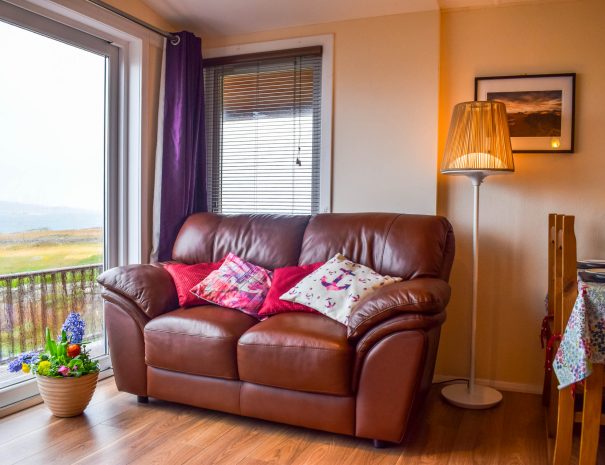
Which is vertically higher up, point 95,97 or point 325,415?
point 95,97

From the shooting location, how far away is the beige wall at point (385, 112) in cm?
307

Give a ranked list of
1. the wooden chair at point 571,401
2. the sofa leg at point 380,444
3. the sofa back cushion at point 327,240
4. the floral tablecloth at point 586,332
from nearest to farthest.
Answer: the floral tablecloth at point 586,332, the wooden chair at point 571,401, the sofa leg at point 380,444, the sofa back cushion at point 327,240

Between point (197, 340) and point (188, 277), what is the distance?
1.54 ft

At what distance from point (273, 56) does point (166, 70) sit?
27.0 inches

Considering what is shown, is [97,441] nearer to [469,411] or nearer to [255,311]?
[255,311]

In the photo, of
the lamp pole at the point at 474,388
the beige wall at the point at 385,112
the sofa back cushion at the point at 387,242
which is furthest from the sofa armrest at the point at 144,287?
the lamp pole at the point at 474,388

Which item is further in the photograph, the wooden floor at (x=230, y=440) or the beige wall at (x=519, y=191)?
the beige wall at (x=519, y=191)

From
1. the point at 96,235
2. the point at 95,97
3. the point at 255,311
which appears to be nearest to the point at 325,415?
the point at 255,311

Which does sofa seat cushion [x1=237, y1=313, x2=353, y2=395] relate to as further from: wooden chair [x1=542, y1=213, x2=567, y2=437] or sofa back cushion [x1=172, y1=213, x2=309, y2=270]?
wooden chair [x1=542, y1=213, x2=567, y2=437]

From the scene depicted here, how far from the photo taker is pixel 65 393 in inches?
96.3

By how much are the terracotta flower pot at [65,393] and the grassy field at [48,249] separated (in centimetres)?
61

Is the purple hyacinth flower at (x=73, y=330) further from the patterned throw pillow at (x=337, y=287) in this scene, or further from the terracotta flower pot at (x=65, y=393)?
the patterned throw pillow at (x=337, y=287)

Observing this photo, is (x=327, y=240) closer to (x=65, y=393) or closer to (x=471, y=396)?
(x=471, y=396)

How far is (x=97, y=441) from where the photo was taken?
2.24 m
